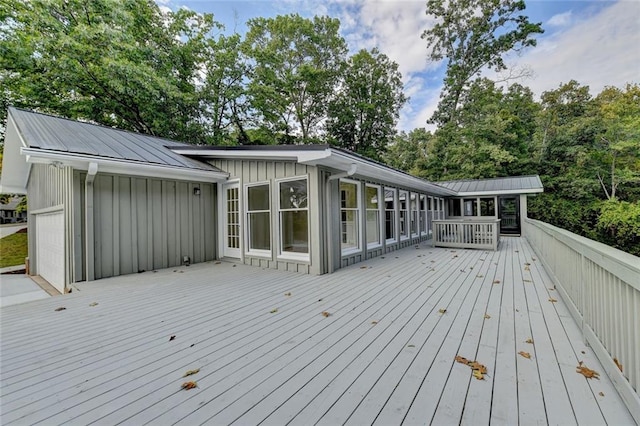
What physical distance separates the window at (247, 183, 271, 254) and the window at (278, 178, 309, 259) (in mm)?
381

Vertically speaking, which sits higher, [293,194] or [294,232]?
[293,194]

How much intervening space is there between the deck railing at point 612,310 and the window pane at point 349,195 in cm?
415

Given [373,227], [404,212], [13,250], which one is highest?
[404,212]

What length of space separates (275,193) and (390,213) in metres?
4.22

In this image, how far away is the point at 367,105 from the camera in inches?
758

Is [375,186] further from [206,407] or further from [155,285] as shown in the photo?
[206,407]

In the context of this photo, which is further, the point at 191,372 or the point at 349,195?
the point at 349,195

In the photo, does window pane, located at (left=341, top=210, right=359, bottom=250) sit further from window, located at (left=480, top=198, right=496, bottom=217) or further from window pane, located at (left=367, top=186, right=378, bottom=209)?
window, located at (left=480, top=198, right=496, bottom=217)

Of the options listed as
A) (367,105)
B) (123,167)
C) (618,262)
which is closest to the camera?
(618,262)

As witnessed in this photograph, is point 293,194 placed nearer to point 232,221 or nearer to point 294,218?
point 294,218

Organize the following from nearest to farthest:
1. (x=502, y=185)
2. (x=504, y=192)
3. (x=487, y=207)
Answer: (x=504, y=192) < (x=502, y=185) < (x=487, y=207)

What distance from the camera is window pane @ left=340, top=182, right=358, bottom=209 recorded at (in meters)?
6.27

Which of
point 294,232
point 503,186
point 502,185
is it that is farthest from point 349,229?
point 502,185

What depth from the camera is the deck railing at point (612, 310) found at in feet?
4.87
